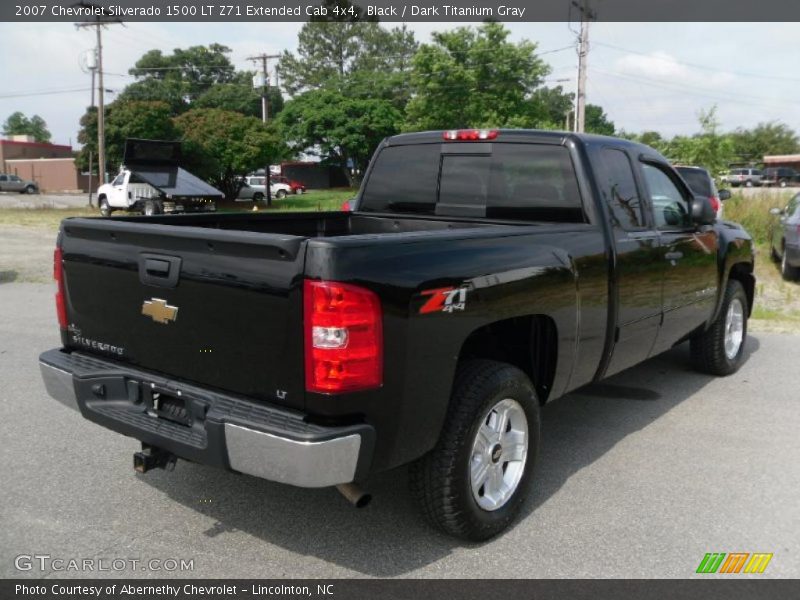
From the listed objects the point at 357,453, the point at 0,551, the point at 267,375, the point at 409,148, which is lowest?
the point at 0,551

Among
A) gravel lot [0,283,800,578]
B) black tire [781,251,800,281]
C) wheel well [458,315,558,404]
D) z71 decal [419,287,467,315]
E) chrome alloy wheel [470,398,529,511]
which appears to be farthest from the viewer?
black tire [781,251,800,281]

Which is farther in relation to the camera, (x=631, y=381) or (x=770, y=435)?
(x=631, y=381)

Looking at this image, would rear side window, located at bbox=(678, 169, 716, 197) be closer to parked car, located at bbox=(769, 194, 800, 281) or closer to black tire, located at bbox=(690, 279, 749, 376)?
parked car, located at bbox=(769, 194, 800, 281)

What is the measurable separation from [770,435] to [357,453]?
3380mm

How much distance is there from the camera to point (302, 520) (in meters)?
3.62

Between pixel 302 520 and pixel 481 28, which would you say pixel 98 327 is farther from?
pixel 481 28

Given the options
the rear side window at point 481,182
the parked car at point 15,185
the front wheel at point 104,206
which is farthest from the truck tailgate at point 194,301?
the parked car at point 15,185

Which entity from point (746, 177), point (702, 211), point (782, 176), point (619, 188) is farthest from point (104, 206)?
point (782, 176)

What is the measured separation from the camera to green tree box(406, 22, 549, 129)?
147 feet

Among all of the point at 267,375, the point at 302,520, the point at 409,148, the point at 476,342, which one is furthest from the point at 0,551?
the point at 409,148

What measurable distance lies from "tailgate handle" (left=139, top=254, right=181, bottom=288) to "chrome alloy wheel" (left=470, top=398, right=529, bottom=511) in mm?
1508

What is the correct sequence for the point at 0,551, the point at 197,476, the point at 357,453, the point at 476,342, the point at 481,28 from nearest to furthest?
1. the point at 357,453
2. the point at 0,551
3. the point at 476,342
4. the point at 197,476
5. the point at 481,28

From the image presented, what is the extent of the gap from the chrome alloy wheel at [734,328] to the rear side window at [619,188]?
Result: 206 cm

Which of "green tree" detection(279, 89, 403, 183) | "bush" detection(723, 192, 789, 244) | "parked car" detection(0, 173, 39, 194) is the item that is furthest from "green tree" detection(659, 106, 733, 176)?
"parked car" detection(0, 173, 39, 194)
